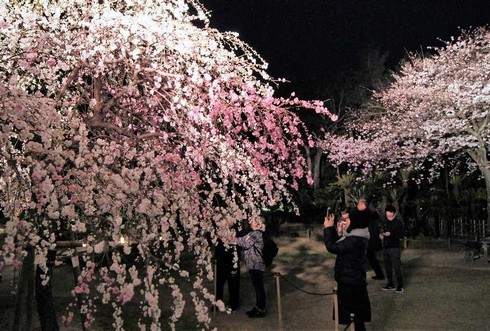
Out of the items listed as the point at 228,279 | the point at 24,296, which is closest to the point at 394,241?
the point at 228,279

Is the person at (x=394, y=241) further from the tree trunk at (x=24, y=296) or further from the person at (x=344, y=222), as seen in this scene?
the tree trunk at (x=24, y=296)

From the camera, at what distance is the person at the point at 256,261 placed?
9.68m

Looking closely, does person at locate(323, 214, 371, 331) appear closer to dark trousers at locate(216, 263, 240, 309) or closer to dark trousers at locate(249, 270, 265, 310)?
dark trousers at locate(249, 270, 265, 310)

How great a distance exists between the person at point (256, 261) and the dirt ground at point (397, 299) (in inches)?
8.6

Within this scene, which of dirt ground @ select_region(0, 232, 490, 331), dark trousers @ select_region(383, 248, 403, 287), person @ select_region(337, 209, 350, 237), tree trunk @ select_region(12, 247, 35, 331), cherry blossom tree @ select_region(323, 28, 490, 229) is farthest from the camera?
cherry blossom tree @ select_region(323, 28, 490, 229)

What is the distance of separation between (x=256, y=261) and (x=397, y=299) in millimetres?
2849

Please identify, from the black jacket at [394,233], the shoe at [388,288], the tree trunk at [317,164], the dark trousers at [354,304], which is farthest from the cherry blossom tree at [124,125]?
the tree trunk at [317,164]

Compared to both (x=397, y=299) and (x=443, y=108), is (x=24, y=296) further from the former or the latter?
(x=443, y=108)

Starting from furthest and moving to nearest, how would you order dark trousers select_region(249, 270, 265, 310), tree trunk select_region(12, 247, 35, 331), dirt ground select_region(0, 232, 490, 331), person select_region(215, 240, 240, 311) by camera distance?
person select_region(215, 240, 240, 311) → dark trousers select_region(249, 270, 265, 310) → dirt ground select_region(0, 232, 490, 331) → tree trunk select_region(12, 247, 35, 331)

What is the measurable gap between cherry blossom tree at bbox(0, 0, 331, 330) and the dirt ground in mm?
2652

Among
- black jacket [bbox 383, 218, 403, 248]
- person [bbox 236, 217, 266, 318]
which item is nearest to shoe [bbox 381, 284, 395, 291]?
black jacket [bbox 383, 218, 403, 248]

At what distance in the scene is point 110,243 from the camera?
5312 millimetres

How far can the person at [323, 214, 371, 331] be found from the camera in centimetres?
737

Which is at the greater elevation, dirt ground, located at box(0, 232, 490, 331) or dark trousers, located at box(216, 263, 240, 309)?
dark trousers, located at box(216, 263, 240, 309)
